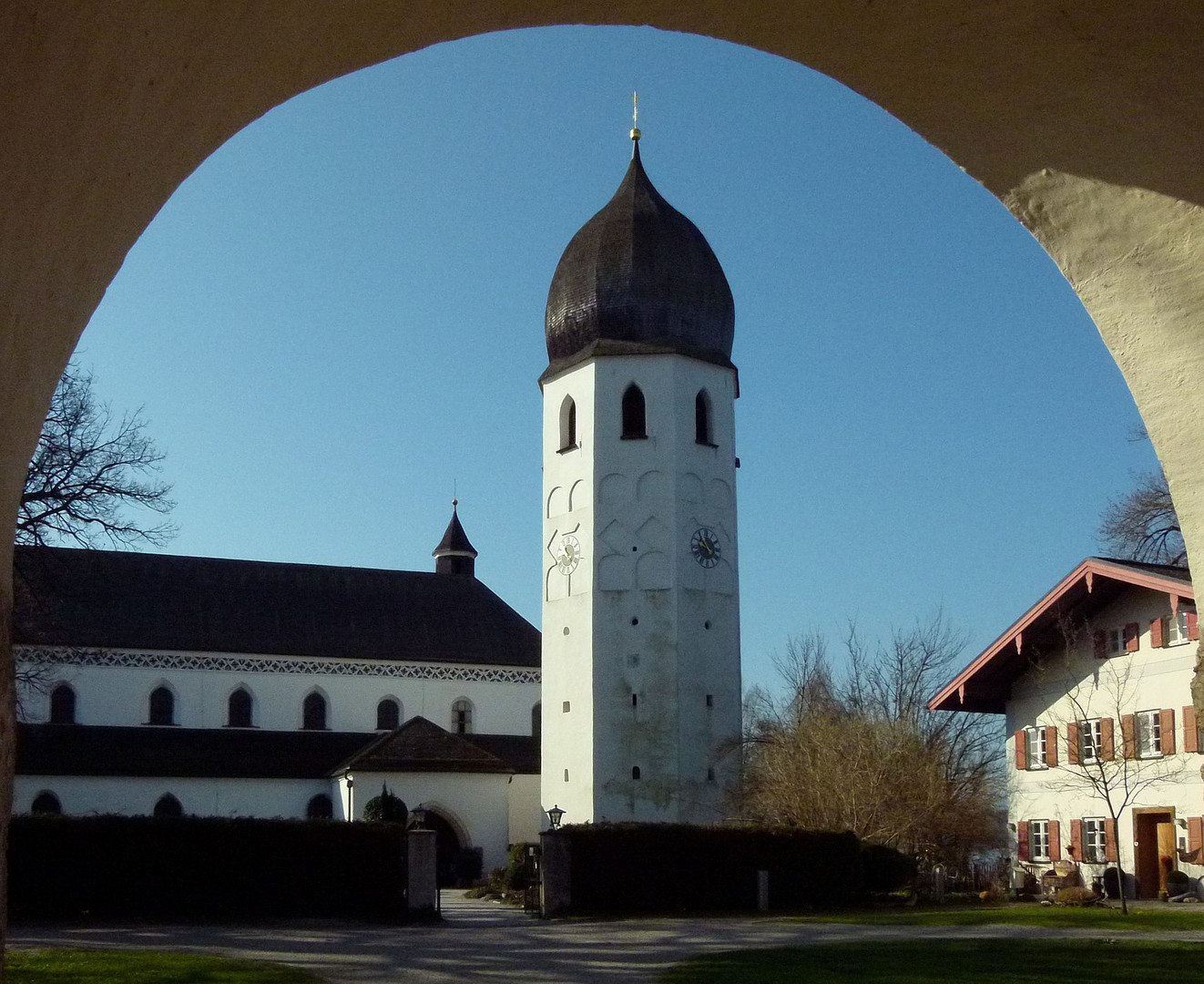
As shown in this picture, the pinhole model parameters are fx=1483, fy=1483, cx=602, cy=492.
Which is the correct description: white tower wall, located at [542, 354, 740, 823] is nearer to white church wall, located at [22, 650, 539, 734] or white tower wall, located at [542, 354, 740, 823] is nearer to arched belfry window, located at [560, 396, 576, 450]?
arched belfry window, located at [560, 396, 576, 450]

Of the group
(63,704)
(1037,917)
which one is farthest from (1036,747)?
(63,704)

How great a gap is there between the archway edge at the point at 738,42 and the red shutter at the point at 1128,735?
86.9 feet

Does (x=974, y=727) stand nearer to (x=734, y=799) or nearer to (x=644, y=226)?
(x=734, y=799)

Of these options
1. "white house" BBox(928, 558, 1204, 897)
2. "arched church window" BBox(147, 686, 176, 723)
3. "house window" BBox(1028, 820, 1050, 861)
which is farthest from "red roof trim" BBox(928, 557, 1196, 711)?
"arched church window" BBox(147, 686, 176, 723)

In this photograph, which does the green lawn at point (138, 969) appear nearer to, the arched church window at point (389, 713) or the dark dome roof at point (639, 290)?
the dark dome roof at point (639, 290)

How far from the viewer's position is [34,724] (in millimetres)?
49000

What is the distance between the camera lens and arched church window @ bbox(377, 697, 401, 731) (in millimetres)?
54875

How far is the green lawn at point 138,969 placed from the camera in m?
14.7

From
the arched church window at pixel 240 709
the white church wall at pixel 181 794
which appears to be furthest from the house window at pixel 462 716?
the arched church window at pixel 240 709

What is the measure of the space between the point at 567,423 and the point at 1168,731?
2624 centimetres

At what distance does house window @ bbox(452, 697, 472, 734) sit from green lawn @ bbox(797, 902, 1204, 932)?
2733 centimetres

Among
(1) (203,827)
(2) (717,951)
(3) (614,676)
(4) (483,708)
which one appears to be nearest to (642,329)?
(3) (614,676)

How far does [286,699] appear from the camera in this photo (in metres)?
53.8

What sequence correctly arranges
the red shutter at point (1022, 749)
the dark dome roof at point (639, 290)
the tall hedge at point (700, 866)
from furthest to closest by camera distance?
the dark dome roof at point (639, 290) → the red shutter at point (1022, 749) → the tall hedge at point (700, 866)
